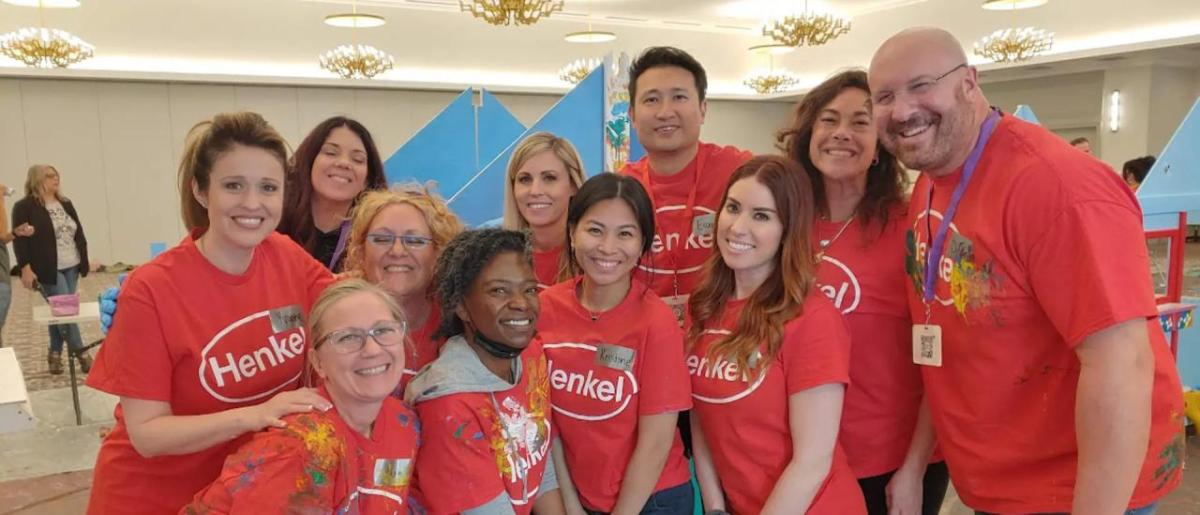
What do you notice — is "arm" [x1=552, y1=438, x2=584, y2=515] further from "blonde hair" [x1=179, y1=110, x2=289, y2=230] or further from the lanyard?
"blonde hair" [x1=179, y1=110, x2=289, y2=230]

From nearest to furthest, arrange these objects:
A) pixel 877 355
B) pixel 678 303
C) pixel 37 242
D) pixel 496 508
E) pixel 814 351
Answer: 1. pixel 496 508
2. pixel 814 351
3. pixel 877 355
4. pixel 678 303
5. pixel 37 242

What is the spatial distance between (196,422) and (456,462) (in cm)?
53

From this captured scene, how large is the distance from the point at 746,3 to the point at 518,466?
12.5 metres

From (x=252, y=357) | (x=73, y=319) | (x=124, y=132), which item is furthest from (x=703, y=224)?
(x=124, y=132)

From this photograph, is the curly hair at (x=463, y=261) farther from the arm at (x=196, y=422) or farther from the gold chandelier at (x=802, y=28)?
the gold chandelier at (x=802, y=28)

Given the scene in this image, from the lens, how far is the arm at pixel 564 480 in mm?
1965

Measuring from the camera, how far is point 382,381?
163 cm

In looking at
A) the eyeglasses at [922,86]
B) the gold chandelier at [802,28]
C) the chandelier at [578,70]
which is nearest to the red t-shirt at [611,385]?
the eyeglasses at [922,86]

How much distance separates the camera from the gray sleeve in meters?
1.68

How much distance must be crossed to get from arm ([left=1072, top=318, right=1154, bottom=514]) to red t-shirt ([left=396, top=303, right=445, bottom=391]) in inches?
53.6

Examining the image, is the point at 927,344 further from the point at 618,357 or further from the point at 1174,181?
the point at 1174,181

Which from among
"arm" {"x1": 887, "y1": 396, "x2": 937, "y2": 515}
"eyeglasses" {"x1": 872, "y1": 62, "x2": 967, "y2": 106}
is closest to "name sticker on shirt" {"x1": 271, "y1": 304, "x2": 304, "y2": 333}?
"eyeglasses" {"x1": 872, "y1": 62, "x2": 967, "y2": 106}

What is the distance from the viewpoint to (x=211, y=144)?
176 centimetres

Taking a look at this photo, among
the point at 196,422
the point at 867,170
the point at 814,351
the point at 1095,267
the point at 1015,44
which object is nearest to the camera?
the point at 1095,267
